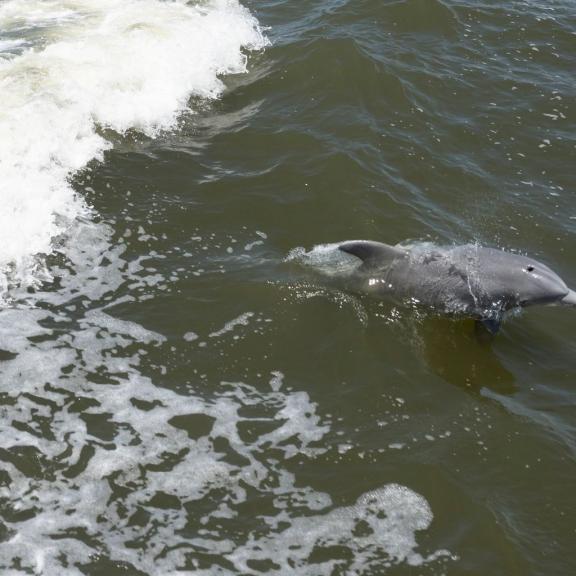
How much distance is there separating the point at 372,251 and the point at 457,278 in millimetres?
1218

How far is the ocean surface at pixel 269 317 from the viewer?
7320 mm

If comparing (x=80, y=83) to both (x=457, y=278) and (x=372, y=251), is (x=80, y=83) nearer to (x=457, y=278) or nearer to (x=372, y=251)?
(x=372, y=251)

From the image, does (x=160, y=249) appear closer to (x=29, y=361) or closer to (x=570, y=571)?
(x=29, y=361)

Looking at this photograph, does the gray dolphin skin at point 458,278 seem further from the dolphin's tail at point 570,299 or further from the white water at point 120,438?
the white water at point 120,438

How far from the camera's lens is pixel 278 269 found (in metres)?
10.7

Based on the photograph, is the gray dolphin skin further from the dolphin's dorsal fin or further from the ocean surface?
the ocean surface

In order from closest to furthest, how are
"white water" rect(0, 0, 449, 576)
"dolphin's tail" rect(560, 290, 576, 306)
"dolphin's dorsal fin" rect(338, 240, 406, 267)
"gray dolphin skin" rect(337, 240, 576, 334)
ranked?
"white water" rect(0, 0, 449, 576)
"dolphin's tail" rect(560, 290, 576, 306)
"gray dolphin skin" rect(337, 240, 576, 334)
"dolphin's dorsal fin" rect(338, 240, 406, 267)

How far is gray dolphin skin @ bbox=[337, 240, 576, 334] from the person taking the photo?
31.8 ft

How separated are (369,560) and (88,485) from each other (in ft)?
9.44

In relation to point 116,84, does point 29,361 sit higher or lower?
lower

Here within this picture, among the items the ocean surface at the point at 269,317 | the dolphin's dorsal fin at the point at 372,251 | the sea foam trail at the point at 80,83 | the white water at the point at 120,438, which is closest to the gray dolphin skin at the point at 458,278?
the dolphin's dorsal fin at the point at 372,251

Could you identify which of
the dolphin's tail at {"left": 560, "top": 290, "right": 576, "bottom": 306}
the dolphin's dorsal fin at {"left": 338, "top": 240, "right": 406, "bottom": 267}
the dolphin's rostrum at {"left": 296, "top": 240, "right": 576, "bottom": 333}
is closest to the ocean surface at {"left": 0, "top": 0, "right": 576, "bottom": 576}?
the dolphin's rostrum at {"left": 296, "top": 240, "right": 576, "bottom": 333}

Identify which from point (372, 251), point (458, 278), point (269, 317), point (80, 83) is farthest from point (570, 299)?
point (80, 83)

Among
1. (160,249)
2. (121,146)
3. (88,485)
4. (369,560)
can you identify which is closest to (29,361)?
(88,485)
